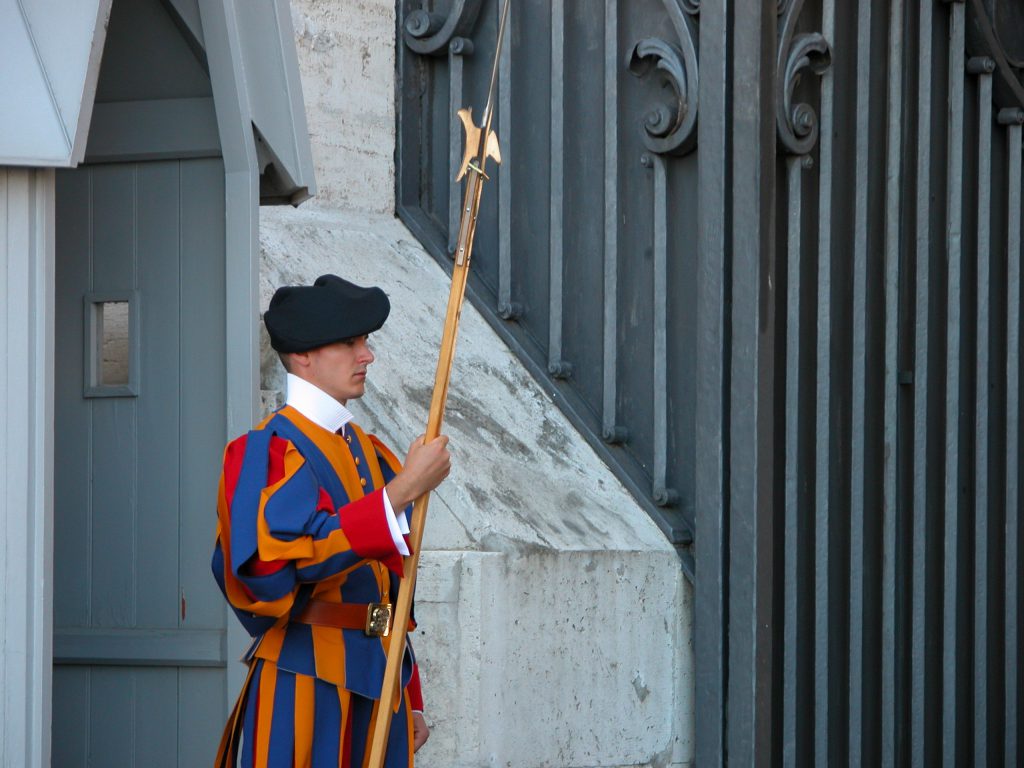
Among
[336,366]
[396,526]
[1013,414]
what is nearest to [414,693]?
[396,526]

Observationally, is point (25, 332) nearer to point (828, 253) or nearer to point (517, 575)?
point (517, 575)

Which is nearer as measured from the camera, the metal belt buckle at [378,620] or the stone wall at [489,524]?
the metal belt buckle at [378,620]

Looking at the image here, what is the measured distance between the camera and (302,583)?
10.6 ft

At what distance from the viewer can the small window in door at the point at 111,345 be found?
13.8 ft

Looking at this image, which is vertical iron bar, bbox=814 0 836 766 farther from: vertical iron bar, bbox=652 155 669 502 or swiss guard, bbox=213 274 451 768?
swiss guard, bbox=213 274 451 768

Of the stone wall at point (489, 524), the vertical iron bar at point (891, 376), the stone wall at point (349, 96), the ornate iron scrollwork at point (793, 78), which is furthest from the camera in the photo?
the stone wall at point (349, 96)

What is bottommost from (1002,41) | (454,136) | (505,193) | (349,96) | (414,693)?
(414,693)

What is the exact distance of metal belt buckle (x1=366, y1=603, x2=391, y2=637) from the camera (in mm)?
3367

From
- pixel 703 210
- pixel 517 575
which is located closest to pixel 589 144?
pixel 703 210

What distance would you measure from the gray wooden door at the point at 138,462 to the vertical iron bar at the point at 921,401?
8.07 feet

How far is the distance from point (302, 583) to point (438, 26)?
122 inches

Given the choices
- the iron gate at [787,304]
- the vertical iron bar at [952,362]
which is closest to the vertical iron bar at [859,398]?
the iron gate at [787,304]

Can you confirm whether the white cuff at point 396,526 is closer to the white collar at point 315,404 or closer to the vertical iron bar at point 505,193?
the white collar at point 315,404

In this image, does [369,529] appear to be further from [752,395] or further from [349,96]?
[349,96]
